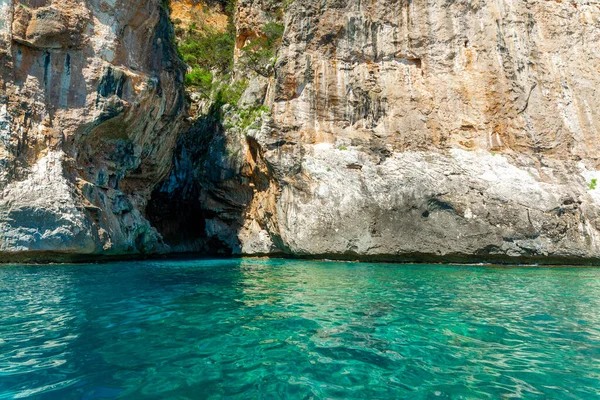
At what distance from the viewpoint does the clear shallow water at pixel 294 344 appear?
3098mm

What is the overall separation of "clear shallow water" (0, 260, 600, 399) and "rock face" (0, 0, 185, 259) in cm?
720

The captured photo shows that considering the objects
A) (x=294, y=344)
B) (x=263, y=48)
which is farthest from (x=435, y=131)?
(x=294, y=344)

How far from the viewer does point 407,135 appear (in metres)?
19.1

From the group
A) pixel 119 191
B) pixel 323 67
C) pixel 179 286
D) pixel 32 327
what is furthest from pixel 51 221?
pixel 323 67

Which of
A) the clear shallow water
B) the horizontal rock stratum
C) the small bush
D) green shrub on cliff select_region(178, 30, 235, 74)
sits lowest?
the clear shallow water

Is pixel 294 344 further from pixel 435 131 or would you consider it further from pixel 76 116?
pixel 435 131

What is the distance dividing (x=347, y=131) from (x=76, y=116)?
12.0m

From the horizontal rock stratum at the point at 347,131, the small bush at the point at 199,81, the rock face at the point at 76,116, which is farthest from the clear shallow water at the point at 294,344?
the small bush at the point at 199,81

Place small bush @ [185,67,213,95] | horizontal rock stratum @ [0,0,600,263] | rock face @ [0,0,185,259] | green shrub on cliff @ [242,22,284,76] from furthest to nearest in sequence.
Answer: small bush @ [185,67,213,95] → green shrub on cliff @ [242,22,284,76] → horizontal rock stratum @ [0,0,600,263] → rock face @ [0,0,185,259]

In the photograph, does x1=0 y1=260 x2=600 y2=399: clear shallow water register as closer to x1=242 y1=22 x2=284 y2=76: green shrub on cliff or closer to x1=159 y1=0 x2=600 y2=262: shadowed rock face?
x1=159 y1=0 x2=600 y2=262: shadowed rock face

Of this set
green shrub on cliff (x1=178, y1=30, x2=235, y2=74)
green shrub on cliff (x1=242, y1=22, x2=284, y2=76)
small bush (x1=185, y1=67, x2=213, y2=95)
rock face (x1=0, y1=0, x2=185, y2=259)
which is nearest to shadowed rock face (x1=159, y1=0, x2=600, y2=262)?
green shrub on cliff (x1=242, y1=22, x2=284, y2=76)

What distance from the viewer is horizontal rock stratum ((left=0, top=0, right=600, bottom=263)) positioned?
15289mm

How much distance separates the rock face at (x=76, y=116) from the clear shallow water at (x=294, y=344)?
720cm

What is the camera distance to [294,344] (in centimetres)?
423
